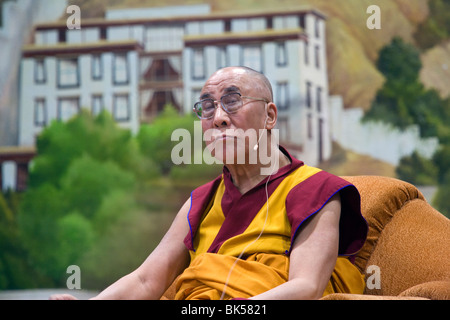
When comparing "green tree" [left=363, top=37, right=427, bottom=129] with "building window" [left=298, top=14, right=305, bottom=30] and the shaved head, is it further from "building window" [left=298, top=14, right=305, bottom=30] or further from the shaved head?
the shaved head

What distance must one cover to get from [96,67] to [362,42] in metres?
2.78

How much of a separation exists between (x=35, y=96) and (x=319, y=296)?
5.22m

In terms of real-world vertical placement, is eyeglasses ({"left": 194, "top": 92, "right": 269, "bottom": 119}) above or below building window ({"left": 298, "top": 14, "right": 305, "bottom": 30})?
below

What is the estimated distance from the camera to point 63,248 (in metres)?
5.95

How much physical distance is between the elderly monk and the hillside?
12.7ft

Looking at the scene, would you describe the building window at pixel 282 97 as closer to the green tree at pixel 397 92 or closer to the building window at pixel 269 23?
the building window at pixel 269 23

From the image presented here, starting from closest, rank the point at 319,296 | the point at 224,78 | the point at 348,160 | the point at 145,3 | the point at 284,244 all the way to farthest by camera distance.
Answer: the point at 319,296 < the point at 284,244 < the point at 224,78 < the point at 348,160 < the point at 145,3

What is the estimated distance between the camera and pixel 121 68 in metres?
6.18

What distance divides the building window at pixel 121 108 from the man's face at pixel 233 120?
13.7 feet

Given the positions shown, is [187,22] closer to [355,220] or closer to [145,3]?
[145,3]

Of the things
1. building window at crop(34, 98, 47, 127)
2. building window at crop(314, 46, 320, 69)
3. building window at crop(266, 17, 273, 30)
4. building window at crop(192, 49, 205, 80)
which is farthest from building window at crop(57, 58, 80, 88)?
building window at crop(314, 46, 320, 69)

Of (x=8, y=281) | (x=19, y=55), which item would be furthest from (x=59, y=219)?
(x=19, y=55)

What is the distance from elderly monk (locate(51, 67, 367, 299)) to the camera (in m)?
1.74

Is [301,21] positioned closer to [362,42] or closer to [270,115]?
[362,42]
